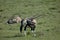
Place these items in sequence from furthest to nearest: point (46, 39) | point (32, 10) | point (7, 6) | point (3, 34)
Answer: point (7, 6), point (32, 10), point (3, 34), point (46, 39)

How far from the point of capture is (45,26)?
10086 millimetres

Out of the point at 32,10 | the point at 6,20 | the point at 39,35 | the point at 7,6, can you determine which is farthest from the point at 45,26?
the point at 7,6

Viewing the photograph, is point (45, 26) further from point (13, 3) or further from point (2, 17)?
point (13, 3)

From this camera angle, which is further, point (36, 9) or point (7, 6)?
point (7, 6)

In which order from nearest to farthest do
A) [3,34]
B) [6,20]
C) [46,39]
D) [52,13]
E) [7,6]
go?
1. [46,39]
2. [3,34]
3. [6,20]
4. [52,13]
5. [7,6]

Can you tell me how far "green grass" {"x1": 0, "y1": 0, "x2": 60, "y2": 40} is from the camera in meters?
8.75

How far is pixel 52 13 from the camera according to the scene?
1254 centimetres

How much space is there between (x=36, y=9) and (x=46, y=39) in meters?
5.44

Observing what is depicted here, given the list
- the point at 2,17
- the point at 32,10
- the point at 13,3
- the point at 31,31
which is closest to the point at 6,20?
the point at 2,17

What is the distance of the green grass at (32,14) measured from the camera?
8745mm

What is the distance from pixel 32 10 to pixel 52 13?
3.94ft

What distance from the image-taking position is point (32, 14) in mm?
12484

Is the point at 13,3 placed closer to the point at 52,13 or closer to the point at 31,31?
the point at 52,13

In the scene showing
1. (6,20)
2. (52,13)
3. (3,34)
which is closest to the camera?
(3,34)
